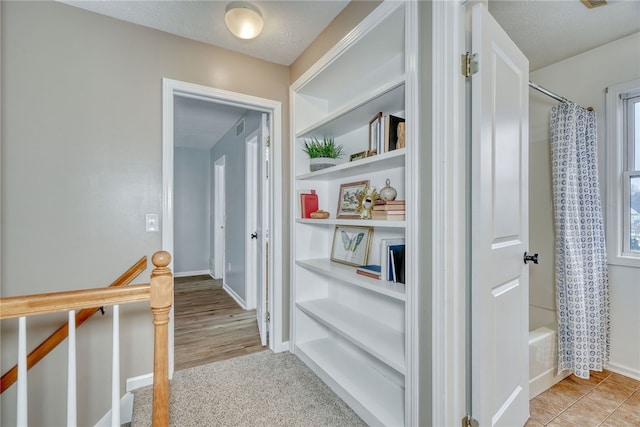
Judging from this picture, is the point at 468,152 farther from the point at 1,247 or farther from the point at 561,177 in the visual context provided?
the point at 1,247

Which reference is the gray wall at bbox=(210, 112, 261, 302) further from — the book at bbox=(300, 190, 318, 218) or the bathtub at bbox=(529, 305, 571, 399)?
the bathtub at bbox=(529, 305, 571, 399)

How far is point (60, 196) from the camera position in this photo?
69.6 inches

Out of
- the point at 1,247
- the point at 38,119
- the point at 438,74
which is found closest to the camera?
the point at 438,74

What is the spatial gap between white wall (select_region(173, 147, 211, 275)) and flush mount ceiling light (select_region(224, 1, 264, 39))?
167 inches

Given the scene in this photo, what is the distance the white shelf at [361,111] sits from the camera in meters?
1.56

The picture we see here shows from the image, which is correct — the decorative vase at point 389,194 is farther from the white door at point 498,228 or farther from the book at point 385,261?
the white door at point 498,228

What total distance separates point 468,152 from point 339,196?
118 cm

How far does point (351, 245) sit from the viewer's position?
2209mm

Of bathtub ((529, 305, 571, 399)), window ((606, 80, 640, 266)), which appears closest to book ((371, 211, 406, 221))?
bathtub ((529, 305, 571, 399))

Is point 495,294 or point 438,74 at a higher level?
point 438,74

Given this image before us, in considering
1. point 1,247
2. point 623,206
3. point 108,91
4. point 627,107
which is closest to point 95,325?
point 1,247

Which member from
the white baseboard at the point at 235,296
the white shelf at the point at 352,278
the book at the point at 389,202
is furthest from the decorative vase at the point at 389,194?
the white baseboard at the point at 235,296

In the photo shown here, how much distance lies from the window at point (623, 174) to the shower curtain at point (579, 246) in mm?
142

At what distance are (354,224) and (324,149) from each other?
0.75m
